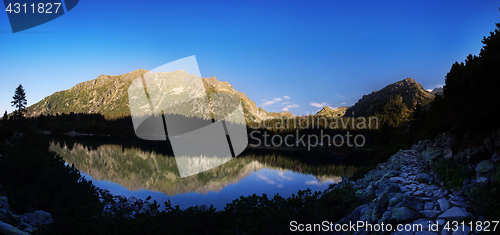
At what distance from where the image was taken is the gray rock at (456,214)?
6.70 meters

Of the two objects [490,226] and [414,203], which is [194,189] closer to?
[414,203]

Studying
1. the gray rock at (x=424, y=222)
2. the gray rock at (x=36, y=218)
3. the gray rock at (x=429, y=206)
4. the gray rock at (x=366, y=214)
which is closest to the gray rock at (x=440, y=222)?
the gray rock at (x=424, y=222)

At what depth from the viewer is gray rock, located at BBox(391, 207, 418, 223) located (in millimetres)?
7293

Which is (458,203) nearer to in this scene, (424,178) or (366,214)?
(366,214)

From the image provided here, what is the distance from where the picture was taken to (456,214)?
22.4ft

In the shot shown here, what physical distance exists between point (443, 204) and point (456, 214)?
0.86 metres

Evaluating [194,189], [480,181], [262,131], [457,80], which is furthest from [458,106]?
[262,131]

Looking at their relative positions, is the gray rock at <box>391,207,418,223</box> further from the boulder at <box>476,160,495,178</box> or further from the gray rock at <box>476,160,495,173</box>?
the gray rock at <box>476,160,495,173</box>

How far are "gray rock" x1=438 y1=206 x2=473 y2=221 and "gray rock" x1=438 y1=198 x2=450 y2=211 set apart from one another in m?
0.27

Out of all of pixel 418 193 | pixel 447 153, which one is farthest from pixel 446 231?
pixel 447 153

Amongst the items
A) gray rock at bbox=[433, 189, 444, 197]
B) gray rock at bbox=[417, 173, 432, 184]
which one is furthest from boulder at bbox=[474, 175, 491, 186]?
gray rock at bbox=[417, 173, 432, 184]

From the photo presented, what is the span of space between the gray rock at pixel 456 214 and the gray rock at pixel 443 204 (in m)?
0.27

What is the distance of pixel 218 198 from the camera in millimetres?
20625

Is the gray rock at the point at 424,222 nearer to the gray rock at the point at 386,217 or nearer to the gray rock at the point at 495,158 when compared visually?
the gray rock at the point at 386,217
